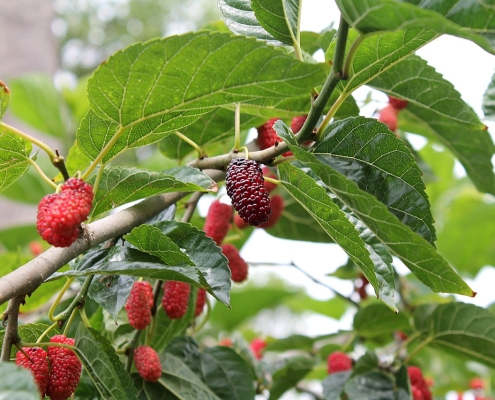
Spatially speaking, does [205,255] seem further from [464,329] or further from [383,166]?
[464,329]

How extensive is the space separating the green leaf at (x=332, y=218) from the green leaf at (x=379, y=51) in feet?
0.44

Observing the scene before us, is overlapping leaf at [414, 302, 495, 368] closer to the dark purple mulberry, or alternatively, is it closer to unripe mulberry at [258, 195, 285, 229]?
unripe mulberry at [258, 195, 285, 229]

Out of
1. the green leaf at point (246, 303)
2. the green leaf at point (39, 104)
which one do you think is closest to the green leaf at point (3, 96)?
the green leaf at point (246, 303)

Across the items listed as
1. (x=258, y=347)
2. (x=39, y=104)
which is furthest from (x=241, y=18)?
(x=39, y=104)

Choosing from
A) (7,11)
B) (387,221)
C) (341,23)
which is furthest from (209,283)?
(7,11)

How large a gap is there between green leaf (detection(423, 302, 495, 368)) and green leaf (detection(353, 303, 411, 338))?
0.22 ft

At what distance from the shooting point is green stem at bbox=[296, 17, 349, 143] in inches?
22.3

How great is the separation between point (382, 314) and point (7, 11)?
99.7 inches

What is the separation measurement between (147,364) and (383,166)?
1.39 ft

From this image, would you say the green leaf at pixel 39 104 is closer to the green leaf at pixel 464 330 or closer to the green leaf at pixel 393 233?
the green leaf at pixel 464 330

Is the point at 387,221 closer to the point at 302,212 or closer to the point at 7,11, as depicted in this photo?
the point at 302,212

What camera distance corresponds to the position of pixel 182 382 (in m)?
0.88

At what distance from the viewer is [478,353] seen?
3.46ft

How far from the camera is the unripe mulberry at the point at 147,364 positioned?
0.80 m
